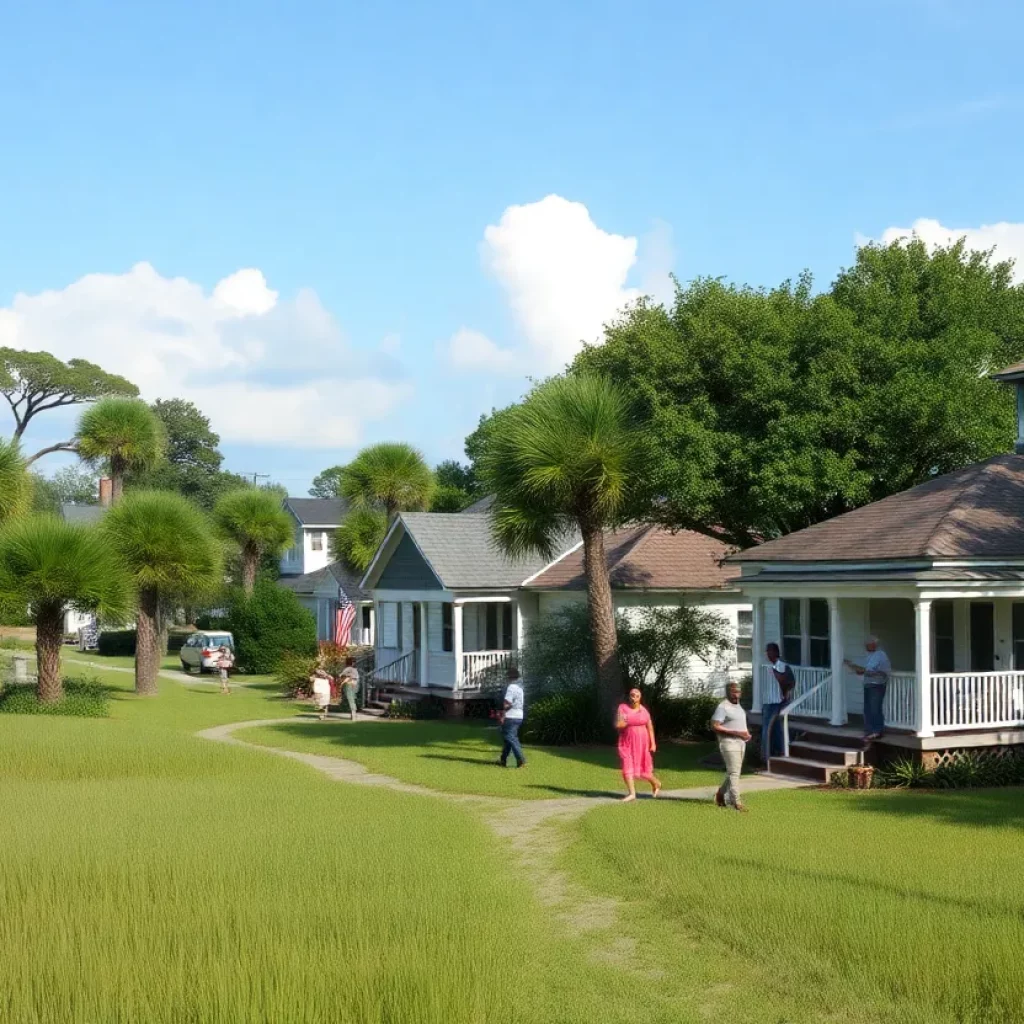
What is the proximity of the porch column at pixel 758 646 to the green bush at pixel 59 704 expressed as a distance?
61.6 ft

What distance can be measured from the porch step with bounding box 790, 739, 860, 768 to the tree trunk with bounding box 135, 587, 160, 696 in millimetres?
24717

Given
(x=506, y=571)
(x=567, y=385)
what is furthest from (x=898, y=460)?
(x=506, y=571)

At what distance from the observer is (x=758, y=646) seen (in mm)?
25797

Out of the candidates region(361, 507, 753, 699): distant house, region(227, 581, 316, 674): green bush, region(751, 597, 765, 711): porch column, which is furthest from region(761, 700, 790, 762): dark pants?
region(227, 581, 316, 674): green bush

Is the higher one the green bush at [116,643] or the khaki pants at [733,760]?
the green bush at [116,643]

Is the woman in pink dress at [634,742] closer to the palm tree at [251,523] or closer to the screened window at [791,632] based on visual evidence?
the screened window at [791,632]

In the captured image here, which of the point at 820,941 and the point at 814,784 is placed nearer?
the point at 820,941

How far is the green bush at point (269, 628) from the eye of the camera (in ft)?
183

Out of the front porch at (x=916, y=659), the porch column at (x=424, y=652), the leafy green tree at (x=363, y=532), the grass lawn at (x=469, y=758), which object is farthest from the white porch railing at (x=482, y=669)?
the leafy green tree at (x=363, y=532)

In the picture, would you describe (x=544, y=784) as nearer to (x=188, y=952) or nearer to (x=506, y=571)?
(x=188, y=952)

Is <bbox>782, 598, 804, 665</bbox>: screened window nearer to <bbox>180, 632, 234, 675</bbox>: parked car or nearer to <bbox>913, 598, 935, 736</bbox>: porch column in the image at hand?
<bbox>913, 598, 935, 736</bbox>: porch column

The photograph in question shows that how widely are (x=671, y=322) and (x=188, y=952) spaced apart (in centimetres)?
2059

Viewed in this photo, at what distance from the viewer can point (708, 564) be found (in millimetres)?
36062

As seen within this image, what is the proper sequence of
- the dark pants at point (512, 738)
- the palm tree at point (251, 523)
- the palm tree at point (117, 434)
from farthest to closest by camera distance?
the palm tree at point (251, 523)
the palm tree at point (117, 434)
the dark pants at point (512, 738)
